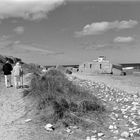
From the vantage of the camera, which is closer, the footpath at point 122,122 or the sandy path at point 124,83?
the footpath at point 122,122

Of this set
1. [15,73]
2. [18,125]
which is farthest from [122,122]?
[15,73]

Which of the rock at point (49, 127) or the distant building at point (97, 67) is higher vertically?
the distant building at point (97, 67)

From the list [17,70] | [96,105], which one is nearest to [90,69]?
[17,70]

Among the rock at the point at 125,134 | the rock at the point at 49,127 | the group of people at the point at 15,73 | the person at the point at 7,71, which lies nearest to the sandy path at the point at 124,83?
the group of people at the point at 15,73

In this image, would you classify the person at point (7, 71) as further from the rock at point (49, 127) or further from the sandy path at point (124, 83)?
the sandy path at point (124, 83)

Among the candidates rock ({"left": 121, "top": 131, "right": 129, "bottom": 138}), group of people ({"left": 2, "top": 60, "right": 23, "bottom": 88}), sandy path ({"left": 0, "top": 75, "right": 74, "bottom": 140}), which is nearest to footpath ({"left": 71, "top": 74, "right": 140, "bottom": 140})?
rock ({"left": 121, "top": 131, "right": 129, "bottom": 138})

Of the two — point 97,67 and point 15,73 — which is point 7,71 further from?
point 97,67

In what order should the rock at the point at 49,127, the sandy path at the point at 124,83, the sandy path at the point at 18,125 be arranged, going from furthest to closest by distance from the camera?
the sandy path at the point at 124,83 < the rock at the point at 49,127 < the sandy path at the point at 18,125

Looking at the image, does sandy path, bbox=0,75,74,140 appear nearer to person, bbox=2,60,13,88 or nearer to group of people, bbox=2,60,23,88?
group of people, bbox=2,60,23,88

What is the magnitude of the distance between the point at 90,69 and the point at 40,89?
31.4m

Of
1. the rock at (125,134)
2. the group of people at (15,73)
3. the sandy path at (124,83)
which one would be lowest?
the rock at (125,134)

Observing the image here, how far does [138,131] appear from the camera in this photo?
20.5 feet

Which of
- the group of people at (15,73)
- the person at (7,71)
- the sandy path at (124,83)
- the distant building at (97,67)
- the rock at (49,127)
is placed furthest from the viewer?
the distant building at (97,67)

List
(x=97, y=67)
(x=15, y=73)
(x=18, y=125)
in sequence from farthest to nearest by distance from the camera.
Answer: (x=97, y=67), (x=15, y=73), (x=18, y=125)
